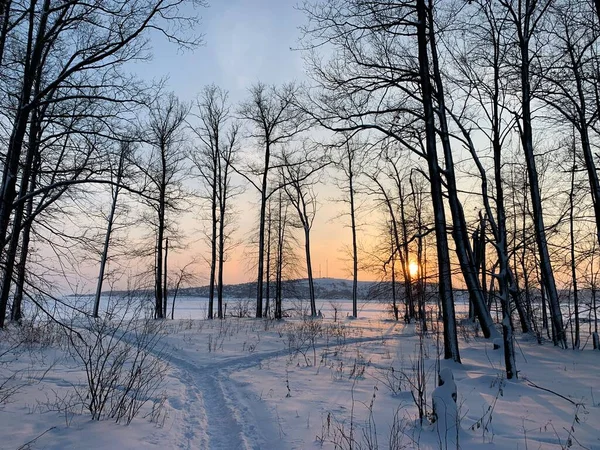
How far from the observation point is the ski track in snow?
453cm

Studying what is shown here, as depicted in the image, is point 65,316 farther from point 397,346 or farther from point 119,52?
point 397,346

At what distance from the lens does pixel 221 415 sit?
18.3ft

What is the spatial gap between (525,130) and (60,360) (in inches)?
524

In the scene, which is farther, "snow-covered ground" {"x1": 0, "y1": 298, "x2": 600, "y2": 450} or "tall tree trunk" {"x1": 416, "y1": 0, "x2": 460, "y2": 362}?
"tall tree trunk" {"x1": 416, "y1": 0, "x2": 460, "y2": 362}

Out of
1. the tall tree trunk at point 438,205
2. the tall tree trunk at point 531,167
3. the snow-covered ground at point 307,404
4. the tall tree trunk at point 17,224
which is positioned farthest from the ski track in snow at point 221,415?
the tall tree trunk at point 531,167

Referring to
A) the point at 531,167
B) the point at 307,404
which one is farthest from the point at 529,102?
the point at 307,404

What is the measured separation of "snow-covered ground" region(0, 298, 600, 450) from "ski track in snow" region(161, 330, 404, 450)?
0.7 inches

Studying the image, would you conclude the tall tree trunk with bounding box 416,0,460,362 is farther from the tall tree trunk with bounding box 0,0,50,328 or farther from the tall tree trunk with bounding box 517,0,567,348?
the tall tree trunk with bounding box 0,0,50,328

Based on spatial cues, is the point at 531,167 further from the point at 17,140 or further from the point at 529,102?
the point at 17,140

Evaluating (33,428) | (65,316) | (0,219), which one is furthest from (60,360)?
(33,428)

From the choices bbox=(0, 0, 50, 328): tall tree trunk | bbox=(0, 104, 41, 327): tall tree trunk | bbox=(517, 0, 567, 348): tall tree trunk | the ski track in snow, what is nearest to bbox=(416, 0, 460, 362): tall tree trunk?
bbox=(517, 0, 567, 348): tall tree trunk

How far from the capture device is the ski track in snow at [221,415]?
14.9 ft

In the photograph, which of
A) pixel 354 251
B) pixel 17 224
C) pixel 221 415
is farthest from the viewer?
pixel 354 251

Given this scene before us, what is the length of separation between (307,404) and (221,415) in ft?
4.10
